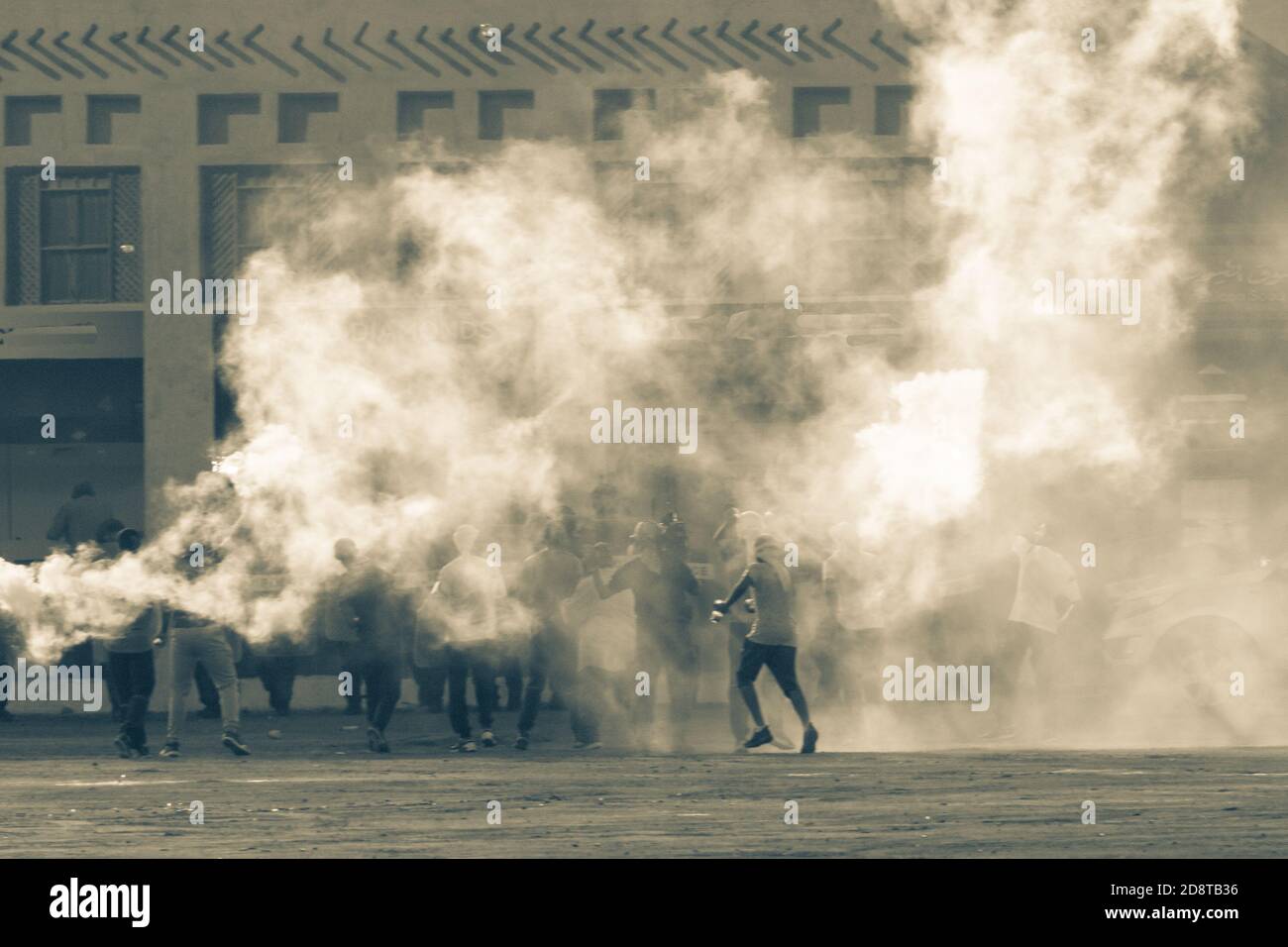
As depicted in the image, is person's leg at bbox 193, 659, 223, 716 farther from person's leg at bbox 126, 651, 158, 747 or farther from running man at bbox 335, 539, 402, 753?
running man at bbox 335, 539, 402, 753

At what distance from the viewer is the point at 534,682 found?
1625cm

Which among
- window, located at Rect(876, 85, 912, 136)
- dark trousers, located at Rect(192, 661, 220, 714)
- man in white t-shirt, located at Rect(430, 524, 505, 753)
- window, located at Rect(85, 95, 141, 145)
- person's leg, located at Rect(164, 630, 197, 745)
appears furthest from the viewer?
window, located at Rect(85, 95, 141, 145)

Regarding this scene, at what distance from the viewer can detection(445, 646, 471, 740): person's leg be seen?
53.8ft

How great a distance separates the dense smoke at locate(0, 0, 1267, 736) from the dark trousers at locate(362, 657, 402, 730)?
1652mm

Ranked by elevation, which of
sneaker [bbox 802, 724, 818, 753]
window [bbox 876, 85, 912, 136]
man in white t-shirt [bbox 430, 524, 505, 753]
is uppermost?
window [bbox 876, 85, 912, 136]

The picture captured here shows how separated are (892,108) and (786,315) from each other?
290cm

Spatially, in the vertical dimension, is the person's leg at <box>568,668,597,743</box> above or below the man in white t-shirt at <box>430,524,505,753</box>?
below

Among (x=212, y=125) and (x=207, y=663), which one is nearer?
(x=207, y=663)

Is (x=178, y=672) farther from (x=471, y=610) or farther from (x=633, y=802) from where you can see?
(x=633, y=802)

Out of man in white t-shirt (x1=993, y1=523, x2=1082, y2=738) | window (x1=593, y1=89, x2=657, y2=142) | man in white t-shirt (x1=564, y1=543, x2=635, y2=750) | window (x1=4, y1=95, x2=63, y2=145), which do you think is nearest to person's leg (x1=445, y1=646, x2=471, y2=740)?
man in white t-shirt (x1=564, y1=543, x2=635, y2=750)

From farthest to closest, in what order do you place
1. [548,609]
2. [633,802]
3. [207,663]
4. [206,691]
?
1. [206,691]
2. [548,609]
3. [207,663]
4. [633,802]

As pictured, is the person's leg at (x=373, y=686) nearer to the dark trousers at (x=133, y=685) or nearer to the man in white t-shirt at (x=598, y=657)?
the man in white t-shirt at (x=598, y=657)

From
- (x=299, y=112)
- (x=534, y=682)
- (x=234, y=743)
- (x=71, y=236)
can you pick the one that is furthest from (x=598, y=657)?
(x=71, y=236)
